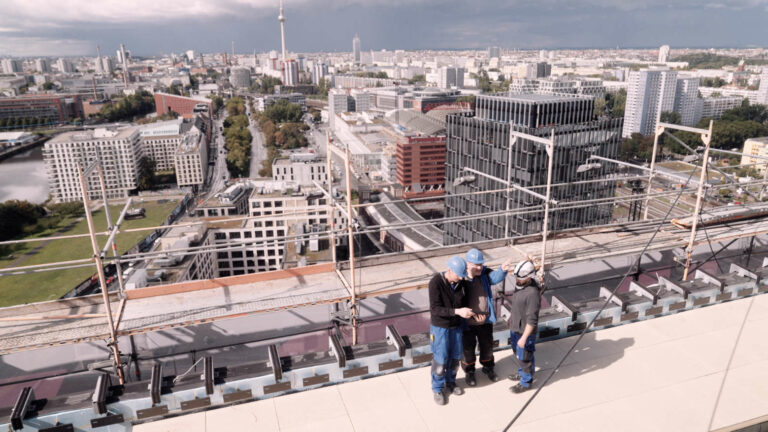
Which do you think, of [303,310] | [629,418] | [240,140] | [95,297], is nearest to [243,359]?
[303,310]

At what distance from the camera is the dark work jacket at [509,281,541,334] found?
3.71 m

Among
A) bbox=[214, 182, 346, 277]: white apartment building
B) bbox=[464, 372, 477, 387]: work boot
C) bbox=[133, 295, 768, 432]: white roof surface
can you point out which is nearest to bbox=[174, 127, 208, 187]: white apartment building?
bbox=[214, 182, 346, 277]: white apartment building

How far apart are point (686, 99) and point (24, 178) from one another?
94.8 metres

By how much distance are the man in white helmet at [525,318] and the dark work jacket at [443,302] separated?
0.53 m

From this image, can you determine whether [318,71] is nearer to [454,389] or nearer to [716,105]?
[716,105]

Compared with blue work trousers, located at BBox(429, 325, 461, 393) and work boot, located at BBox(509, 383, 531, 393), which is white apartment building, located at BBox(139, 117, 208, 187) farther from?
work boot, located at BBox(509, 383, 531, 393)

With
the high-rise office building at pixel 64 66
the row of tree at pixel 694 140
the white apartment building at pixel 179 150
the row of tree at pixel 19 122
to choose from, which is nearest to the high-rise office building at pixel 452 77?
the row of tree at pixel 694 140

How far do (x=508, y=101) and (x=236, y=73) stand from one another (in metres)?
139

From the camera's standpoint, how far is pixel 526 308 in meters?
3.80

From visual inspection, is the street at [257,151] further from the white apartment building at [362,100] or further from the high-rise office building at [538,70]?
the high-rise office building at [538,70]

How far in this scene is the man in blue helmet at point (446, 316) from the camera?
139 inches

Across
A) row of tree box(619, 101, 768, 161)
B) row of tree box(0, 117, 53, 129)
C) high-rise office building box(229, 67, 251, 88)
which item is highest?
high-rise office building box(229, 67, 251, 88)

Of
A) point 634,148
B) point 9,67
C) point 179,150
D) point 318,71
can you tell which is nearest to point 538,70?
point 318,71

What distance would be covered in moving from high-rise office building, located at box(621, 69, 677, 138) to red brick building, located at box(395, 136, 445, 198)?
40175 millimetres
